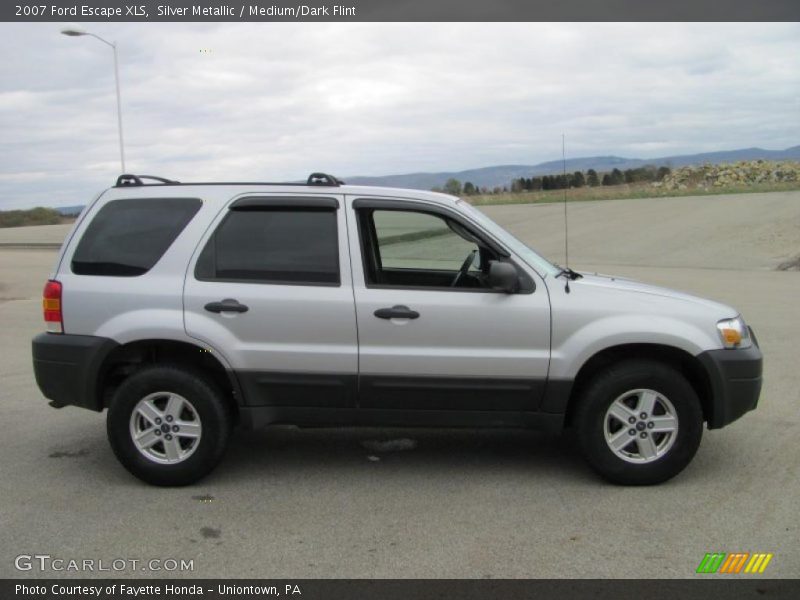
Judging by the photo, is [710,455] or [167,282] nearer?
[167,282]

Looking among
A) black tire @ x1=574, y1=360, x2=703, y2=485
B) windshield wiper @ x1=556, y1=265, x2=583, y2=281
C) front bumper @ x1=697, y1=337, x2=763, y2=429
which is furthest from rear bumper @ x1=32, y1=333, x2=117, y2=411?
front bumper @ x1=697, y1=337, x2=763, y2=429

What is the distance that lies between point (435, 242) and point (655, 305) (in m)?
1.85

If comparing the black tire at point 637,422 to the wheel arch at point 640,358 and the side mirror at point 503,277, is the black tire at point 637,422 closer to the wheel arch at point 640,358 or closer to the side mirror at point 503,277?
the wheel arch at point 640,358

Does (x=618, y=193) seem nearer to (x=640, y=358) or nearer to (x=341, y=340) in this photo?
(x=640, y=358)

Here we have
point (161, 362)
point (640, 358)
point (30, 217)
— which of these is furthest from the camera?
point (30, 217)

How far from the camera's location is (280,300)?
490 centimetres

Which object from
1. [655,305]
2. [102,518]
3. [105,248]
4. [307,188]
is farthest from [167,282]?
[655,305]

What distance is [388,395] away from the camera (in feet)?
16.2

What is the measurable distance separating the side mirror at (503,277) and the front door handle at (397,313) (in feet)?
1.67

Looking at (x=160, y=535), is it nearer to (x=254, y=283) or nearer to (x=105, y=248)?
(x=254, y=283)

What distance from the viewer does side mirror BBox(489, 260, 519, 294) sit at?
15.6 ft

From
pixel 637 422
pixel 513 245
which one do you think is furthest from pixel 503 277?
pixel 637 422

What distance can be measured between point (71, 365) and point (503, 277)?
2.74 meters

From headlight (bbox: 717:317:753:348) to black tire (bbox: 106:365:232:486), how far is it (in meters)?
3.13
